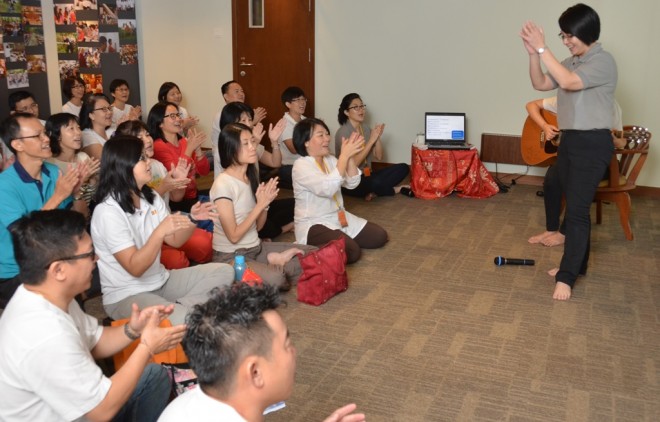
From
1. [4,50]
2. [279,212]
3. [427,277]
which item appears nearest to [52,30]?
[4,50]

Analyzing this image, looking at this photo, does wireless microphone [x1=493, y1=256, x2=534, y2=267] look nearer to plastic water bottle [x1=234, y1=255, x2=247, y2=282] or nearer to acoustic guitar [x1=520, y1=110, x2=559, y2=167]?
acoustic guitar [x1=520, y1=110, x2=559, y2=167]

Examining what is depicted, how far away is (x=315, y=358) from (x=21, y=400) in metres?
1.55

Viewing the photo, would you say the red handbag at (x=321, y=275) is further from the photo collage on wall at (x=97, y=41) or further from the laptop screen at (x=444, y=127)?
the photo collage on wall at (x=97, y=41)

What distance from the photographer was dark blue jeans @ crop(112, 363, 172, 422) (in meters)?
1.99

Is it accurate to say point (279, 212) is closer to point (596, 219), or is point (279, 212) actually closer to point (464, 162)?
point (464, 162)

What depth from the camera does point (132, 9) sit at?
7445 millimetres

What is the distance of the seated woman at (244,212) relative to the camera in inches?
144

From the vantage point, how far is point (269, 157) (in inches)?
205

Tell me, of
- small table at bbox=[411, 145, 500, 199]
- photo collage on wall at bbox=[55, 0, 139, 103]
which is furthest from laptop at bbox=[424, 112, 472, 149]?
photo collage on wall at bbox=[55, 0, 139, 103]

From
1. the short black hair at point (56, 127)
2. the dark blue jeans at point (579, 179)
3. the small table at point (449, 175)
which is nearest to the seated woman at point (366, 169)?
the small table at point (449, 175)

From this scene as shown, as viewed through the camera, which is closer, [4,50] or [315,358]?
[315,358]

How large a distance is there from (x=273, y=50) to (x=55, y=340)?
6353mm

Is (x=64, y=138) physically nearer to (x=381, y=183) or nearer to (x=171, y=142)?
(x=171, y=142)

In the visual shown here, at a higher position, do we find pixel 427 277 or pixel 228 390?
pixel 228 390
